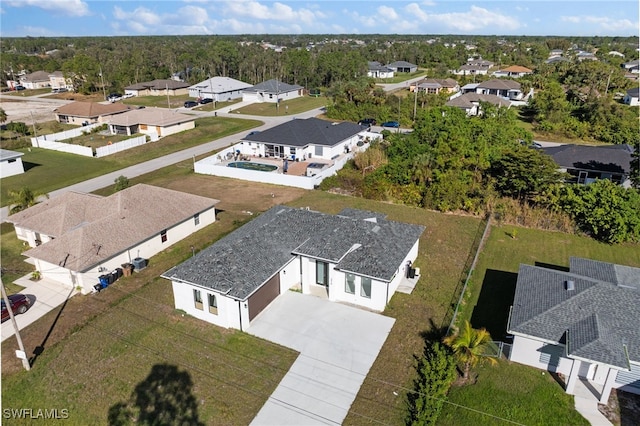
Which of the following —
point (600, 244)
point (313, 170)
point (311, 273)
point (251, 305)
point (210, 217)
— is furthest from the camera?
point (313, 170)

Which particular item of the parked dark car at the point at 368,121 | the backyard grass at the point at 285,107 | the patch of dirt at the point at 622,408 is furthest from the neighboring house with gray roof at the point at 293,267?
the backyard grass at the point at 285,107

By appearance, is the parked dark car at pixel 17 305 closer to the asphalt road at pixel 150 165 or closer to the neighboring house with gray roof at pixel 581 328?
the asphalt road at pixel 150 165

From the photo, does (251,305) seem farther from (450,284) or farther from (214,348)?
(450,284)

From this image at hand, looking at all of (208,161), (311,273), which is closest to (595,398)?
(311,273)

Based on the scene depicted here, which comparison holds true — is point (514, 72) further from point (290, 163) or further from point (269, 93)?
point (290, 163)

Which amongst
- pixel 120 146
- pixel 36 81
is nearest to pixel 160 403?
pixel 120 146

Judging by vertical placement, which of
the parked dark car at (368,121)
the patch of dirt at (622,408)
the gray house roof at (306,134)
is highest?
the gray house roof at (306,134)

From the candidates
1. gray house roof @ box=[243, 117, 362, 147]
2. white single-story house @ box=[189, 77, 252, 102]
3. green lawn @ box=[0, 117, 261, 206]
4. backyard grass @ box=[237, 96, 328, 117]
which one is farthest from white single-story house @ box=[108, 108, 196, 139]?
white single-story house @ box=[189, 77, 252, 102]
